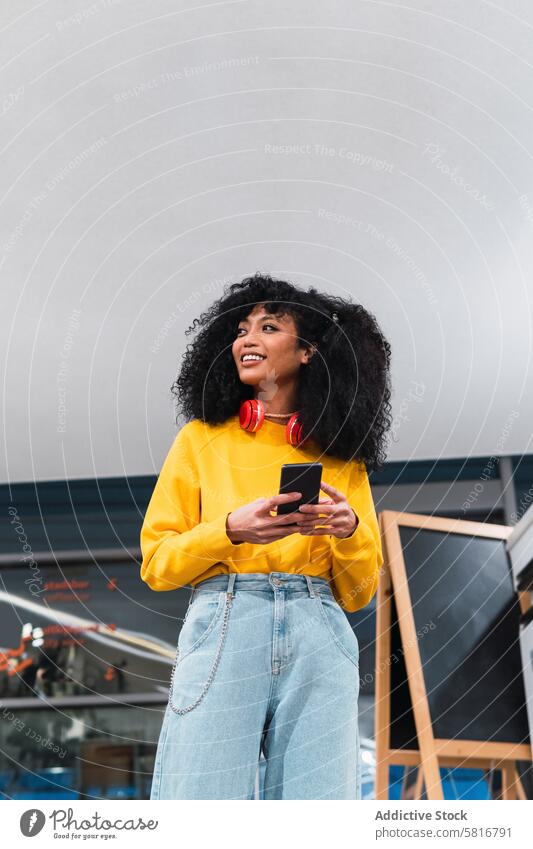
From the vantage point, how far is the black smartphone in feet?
3.94

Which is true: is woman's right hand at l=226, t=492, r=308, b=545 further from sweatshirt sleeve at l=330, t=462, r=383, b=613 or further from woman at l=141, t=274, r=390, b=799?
sweatshirt sleeve at l=330, t=462, r=383, b=613

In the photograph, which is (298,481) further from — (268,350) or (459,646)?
(459,646)

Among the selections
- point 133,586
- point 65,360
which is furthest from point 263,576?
point 133,586

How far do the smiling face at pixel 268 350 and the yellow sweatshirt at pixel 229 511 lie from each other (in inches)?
3.6

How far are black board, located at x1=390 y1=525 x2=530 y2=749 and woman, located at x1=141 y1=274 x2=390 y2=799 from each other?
1094 millimetres

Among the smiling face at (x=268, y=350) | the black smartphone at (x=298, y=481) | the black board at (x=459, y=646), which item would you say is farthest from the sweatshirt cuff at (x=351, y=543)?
the black board at (x=459, y=646)

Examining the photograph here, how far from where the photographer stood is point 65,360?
243cm

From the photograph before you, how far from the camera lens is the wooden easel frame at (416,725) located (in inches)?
86.6

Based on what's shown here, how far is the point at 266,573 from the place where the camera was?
1.27 meters

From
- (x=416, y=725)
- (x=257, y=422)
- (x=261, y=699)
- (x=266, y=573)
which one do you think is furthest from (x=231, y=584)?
(x=416, y=725)

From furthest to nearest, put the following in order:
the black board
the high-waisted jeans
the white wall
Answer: the black board, the white wall, the high-waisted jeans

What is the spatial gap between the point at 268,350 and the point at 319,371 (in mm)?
129

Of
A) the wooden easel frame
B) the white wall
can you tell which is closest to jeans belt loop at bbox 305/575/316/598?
the white wall
